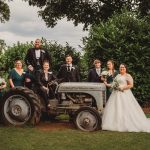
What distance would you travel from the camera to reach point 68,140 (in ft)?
38.4

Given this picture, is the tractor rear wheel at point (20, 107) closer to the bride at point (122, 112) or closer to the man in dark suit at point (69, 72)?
the man in dark suit at point (69, 72)

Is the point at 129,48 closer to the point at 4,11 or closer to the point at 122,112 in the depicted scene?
the point at 122,112

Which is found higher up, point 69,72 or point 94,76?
point 69,72

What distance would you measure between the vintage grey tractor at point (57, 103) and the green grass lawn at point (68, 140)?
470 millimetres

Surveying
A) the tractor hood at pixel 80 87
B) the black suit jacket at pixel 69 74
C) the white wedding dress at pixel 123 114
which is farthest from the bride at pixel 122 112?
the black suit jacket at pixel 69 74

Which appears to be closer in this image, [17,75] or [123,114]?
[123,114]

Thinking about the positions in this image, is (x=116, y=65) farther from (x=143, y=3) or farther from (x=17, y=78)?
(x=143, y=3)

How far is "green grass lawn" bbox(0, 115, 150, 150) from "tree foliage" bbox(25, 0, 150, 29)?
78.0 feet

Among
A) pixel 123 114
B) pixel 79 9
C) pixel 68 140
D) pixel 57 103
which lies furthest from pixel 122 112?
pixel 79 9

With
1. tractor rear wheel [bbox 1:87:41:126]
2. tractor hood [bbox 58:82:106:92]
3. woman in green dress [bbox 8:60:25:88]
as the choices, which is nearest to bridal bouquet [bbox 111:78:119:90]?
tractor hood [bbox 58:82:106:92]

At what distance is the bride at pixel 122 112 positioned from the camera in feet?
44.8

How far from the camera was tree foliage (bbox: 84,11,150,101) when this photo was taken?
2084cm

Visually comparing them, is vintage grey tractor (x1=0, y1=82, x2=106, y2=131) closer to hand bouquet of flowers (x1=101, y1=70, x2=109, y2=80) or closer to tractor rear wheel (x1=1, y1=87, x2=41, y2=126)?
tractor rear wheel (x1=1, y1=87, x2=41, y2=126)

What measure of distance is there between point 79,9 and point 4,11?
561 cm
